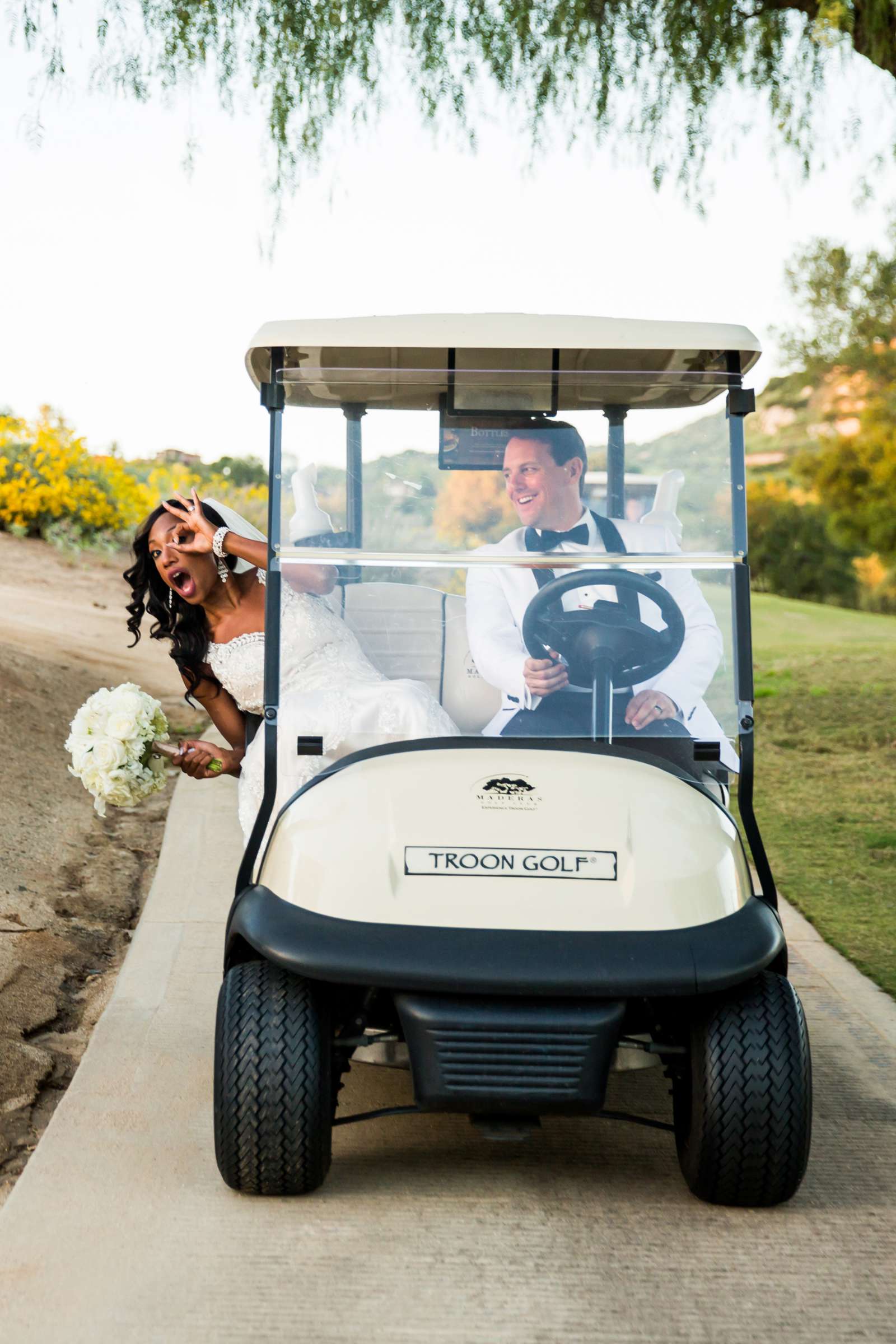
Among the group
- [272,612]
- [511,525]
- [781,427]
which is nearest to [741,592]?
[511,525]

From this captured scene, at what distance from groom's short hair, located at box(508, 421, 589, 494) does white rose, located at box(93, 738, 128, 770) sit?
3.58ft

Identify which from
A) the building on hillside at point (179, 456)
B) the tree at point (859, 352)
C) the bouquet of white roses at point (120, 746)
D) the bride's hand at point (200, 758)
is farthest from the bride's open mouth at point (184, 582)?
the building on hillside at point (179, 456)

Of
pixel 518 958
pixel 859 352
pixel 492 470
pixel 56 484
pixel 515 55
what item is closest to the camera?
pixel 518 958

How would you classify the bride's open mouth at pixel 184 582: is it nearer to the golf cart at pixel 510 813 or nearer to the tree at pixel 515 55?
the golf cart at pixel 510 813

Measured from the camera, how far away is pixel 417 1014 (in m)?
2.10

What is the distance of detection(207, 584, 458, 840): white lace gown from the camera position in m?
2.58

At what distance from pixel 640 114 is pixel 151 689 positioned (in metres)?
3.96

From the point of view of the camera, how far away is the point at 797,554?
61.9ft

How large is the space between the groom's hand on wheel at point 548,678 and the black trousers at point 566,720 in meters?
0.01

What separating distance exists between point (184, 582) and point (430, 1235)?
156 centimetres

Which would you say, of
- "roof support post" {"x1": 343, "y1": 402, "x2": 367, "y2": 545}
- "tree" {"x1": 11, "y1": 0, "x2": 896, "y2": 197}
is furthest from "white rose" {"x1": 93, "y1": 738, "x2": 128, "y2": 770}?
"tree" {"x1": 11, "y1": 0, "x2": 896, "y2": 197}

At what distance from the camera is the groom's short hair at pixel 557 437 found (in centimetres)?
266

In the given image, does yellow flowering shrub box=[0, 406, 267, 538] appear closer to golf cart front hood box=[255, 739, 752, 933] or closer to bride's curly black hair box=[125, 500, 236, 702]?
bride's curly black hair box=[125, 500, 236, 702]

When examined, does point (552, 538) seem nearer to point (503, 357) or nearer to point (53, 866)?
point (503, 357)
